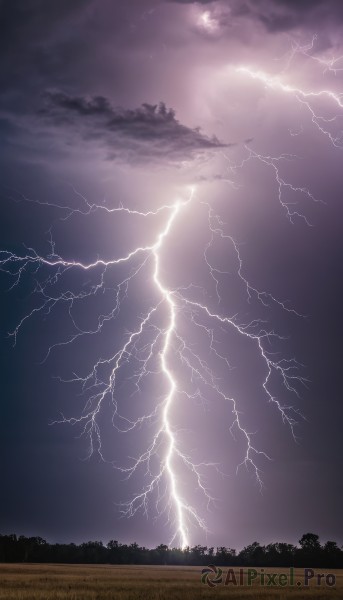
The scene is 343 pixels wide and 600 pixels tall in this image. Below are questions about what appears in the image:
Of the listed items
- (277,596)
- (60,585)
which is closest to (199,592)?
(277,596)

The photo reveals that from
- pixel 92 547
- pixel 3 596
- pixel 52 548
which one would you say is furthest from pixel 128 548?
pixel 3 596

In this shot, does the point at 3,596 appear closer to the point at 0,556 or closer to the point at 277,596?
the point at 277,596

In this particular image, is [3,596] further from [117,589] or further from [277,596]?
[277,596]

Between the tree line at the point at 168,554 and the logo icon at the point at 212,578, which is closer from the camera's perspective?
the logo icon at the point at 212,578

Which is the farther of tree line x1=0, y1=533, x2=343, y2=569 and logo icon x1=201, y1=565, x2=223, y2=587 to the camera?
tree line x1=0, y1=533, x2=343, y2=569

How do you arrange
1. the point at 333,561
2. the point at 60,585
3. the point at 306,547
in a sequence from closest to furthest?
1. the point at 60,585
2. the point at 333,561
3. the point at 306,547

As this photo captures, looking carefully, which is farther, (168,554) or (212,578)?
(168,554)

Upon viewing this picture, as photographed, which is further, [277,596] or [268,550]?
[268,550]

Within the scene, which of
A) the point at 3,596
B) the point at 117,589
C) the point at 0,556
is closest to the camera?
the point at 3,596
